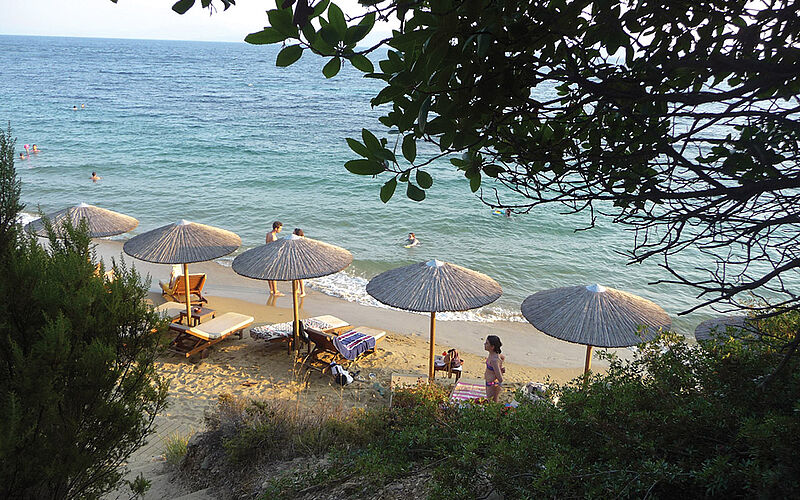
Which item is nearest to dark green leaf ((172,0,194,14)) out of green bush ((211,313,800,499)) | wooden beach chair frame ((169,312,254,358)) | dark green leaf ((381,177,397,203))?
dark green leaf ((381,177,397,203))

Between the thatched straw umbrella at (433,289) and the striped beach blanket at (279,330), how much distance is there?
1.74 m

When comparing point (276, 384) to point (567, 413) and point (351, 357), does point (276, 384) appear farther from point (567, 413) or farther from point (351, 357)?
point (567, 413)

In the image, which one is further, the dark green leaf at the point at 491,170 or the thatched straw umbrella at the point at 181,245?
the thatched straw umbrella at the point at 181,245

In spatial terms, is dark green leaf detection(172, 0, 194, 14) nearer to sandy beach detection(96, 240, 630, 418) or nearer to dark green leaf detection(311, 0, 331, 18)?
dark green leaf detection(311, 0, 331, 18)

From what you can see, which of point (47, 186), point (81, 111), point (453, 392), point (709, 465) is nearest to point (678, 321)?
point (453, 392)

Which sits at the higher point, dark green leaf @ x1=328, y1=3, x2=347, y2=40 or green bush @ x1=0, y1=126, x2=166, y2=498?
dark green leaf @ x1=328, y1=3, x2=347, y2=40

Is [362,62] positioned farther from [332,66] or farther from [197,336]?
[197,336]

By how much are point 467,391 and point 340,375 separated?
2104 mm

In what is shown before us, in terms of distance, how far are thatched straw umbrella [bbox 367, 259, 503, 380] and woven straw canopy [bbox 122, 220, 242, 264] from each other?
3186mm

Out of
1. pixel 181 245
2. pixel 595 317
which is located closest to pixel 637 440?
pixel 595 317

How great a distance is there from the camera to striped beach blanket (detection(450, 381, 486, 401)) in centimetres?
742

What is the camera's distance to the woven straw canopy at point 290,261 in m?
9.07

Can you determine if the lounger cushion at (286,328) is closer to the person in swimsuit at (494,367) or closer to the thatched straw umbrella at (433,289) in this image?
the thatched straw umbrella at (433,289)

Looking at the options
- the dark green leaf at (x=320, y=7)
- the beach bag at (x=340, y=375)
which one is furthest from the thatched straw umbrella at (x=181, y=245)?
the dark green leaf at (x=320, y=7)
